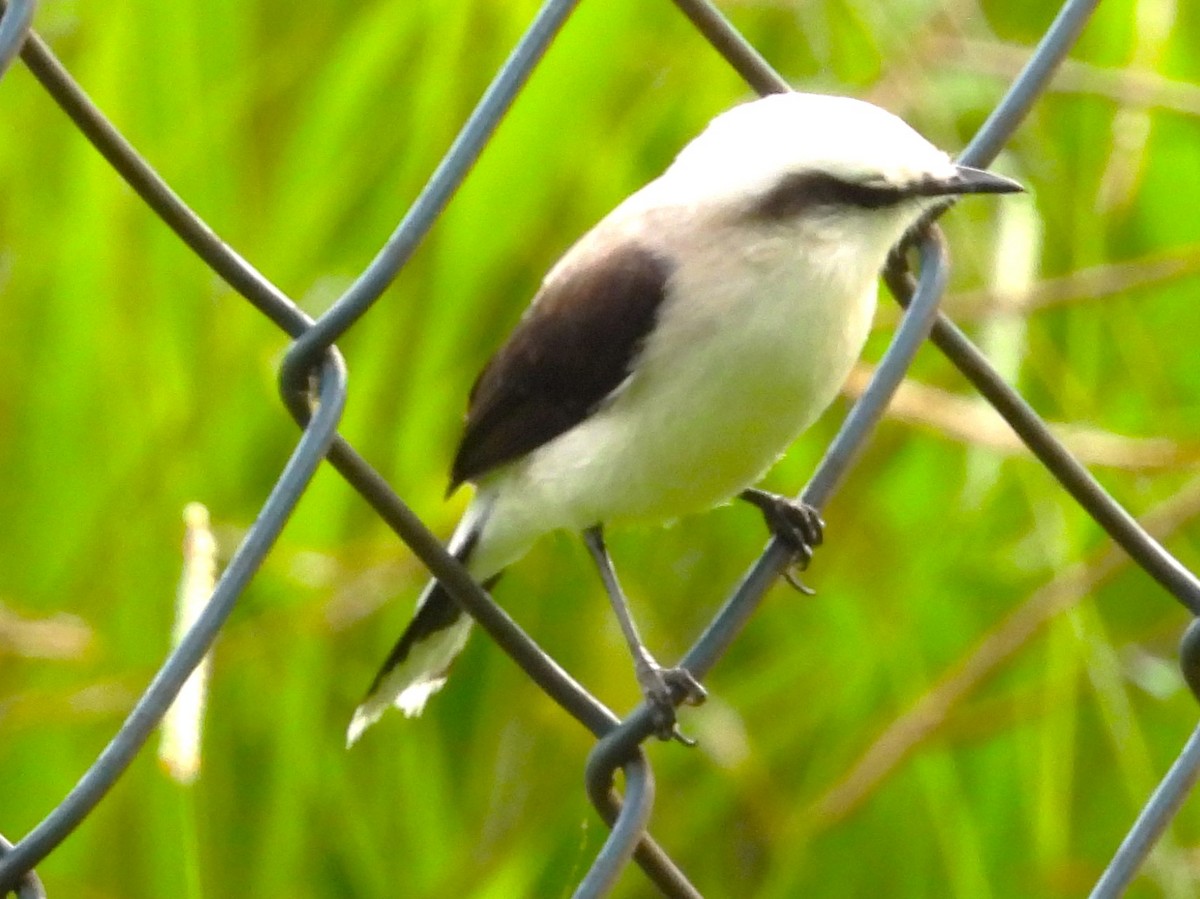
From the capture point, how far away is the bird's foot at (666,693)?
4.37ft

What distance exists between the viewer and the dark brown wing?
1659mm

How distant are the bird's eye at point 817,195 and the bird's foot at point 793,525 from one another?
0.25m

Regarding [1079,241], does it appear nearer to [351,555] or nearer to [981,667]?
[981,667]

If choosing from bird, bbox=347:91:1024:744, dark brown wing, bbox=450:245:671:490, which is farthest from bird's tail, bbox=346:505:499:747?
dark brown wing, bbox=450:245:671:490

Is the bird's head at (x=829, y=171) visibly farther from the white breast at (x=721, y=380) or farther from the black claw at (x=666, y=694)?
the black claw at (x=666, y=694)

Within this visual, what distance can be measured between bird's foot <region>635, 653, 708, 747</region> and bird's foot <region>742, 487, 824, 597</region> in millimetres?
114

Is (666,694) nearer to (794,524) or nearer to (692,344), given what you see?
(794,524)

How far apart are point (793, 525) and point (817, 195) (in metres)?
0.28

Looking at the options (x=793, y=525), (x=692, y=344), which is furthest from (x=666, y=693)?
(x=692, y=344)

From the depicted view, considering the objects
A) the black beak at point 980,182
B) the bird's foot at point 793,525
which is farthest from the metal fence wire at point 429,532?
the bird's foot at point 793,525

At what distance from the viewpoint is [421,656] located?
6.07 ft

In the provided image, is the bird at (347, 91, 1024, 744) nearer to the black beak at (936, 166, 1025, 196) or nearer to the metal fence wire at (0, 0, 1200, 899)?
the black beak at (936, 166, 1025, 196)

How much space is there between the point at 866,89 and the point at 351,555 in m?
0.83

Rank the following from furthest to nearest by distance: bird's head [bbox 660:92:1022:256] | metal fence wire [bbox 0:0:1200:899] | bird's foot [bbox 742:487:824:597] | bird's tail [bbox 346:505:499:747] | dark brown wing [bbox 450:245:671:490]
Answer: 1. bird's tail [bbox 346:505:499:747]
2. dark brown wing [bbox 450:245:671:490]
3. bird's head [bbox 660:92:1022:256]
4. bird's foot [bbox 742:487:824:597]
5. metal fence wire [bbox 0:0:1200:899]
